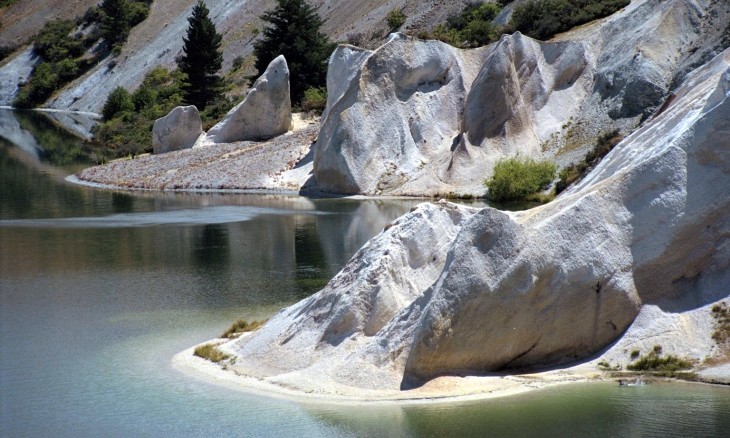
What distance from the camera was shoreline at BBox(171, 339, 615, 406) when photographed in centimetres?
1797

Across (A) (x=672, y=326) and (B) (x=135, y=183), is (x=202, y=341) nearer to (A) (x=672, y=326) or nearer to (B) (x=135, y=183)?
(A) (x=672, y=326)

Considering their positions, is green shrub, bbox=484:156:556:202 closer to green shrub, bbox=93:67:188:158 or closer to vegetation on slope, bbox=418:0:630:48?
vegetation on slope, bbox=418:0:630:48

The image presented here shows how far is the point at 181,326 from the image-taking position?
24469 mm

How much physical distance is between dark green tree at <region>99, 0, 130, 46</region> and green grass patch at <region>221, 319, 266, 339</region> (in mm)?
102550

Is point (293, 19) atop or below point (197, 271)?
atop

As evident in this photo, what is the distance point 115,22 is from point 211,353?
105m

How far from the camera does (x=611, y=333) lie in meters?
19.6

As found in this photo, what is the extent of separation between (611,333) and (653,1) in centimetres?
3740

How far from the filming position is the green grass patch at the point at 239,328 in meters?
22.9

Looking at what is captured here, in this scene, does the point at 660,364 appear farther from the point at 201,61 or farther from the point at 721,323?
the point at 201,61

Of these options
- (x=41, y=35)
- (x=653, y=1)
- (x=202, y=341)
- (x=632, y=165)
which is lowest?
(x=202, y=341)

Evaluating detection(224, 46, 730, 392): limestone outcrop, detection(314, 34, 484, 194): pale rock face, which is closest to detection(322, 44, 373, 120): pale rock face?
detection(314, 34, 484, 194): pale rock face

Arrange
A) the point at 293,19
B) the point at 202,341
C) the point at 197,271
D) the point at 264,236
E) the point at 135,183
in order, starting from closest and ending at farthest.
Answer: the point at 202,341
the point at 197,271
the point at 264,236
the point at 135,183
the point at 293,19

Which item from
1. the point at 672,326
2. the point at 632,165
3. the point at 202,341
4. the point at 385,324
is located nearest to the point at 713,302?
the point at 672,326
